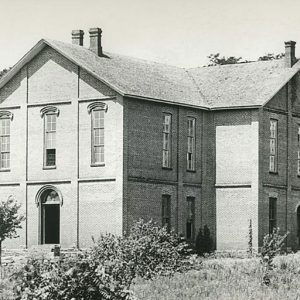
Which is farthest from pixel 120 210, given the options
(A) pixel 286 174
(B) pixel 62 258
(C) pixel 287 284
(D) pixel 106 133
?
(B) pixel 62 258

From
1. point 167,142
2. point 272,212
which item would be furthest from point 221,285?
point 272,212

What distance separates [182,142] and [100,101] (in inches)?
209

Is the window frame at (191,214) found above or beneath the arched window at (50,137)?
beneath

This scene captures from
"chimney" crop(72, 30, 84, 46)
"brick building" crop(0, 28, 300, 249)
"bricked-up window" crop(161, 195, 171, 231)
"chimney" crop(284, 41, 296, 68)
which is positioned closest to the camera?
"brick building" crop(0, 28, 300, 249)

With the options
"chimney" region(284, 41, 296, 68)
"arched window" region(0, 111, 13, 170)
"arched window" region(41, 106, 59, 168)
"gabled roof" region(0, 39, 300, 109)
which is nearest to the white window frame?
"gabled roof" region(0, 39, 300, 109)

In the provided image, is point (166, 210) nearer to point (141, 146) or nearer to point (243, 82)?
point (141, 146)

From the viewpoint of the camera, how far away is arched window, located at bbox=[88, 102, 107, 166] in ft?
149

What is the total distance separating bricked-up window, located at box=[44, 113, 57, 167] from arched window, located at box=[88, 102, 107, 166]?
8.12 feet

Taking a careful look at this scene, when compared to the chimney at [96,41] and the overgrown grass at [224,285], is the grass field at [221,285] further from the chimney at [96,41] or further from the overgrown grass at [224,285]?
the chimney at [96,41]

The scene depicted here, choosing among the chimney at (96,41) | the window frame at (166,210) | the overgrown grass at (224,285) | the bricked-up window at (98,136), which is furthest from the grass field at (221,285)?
the chimney at (96,41)

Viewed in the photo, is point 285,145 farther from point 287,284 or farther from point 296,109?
point 287,284

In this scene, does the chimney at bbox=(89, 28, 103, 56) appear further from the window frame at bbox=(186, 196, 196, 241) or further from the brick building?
the window frame at bbox=(186, 196, 196, 241)

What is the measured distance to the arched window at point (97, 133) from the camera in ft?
149

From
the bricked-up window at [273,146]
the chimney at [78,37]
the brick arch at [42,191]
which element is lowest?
the brick arch at [42,191]
